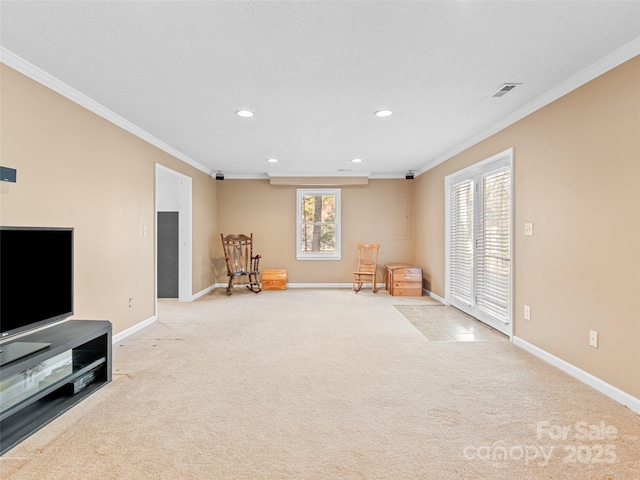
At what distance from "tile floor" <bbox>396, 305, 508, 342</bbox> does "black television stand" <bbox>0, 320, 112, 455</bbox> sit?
3.14 metres

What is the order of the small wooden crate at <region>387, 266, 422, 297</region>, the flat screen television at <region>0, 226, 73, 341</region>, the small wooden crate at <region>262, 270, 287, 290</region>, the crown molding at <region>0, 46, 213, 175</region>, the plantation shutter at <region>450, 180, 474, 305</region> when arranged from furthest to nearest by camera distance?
1. the small wooden crate at <region>262, 270, 287, 290</region>
2. the small wooden crate at <region>387, 266, 422, 297</region>
3. the plantation shutter at <region>450, 180, 474, 305</region>
4. the crown molding at <region>0, 46, 213, 175</region>
5. the flat screen television at <region>0, 226, 73, 341</region>

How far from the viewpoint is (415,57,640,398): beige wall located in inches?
91.4

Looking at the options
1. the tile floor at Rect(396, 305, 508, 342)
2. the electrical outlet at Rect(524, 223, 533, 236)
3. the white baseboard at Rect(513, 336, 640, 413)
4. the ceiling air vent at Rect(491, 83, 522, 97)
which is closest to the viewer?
the white baseboard at Rect(513, 336, 640, 413)

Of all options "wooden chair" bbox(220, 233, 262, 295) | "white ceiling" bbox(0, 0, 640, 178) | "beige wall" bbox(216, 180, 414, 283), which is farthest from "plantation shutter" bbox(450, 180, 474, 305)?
"wooden chair" bbox(220, 233, 262, 295)

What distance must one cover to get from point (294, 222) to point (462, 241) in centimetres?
352

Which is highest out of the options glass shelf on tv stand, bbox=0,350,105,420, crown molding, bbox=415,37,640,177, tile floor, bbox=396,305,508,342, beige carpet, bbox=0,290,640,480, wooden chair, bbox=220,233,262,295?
crown molding, bbox=415,37,640,177

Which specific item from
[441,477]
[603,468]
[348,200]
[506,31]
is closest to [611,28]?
[506,31]

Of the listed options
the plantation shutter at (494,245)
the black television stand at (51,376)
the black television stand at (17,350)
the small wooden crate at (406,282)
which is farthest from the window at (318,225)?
the black television stand at (17,350)

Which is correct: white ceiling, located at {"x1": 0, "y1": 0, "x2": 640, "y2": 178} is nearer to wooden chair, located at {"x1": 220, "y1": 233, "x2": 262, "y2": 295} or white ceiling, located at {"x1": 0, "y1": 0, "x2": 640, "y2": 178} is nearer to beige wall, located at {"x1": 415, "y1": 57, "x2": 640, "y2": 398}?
beige wall, located at {"x1": 415, "y1": 57, "x2": 640, "y2": 398}

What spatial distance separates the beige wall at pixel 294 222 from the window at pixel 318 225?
13 centimetres

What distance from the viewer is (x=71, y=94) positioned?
118 inches

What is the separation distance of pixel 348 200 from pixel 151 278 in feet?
13.9

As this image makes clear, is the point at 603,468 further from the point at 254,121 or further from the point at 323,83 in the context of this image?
the point at 254,121

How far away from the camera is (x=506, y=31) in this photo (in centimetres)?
212
